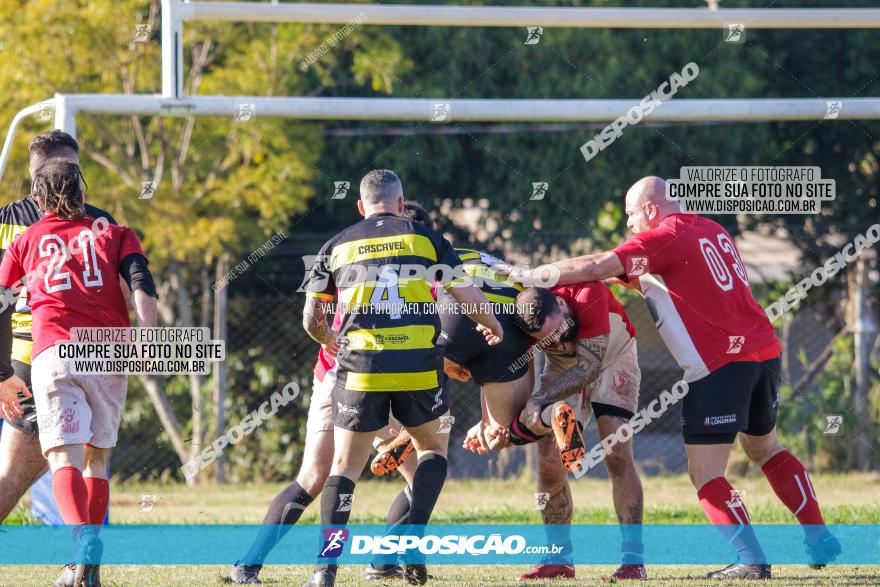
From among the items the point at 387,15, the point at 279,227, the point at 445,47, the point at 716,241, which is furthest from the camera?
the point at 445,47

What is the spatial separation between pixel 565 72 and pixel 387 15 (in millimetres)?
5681

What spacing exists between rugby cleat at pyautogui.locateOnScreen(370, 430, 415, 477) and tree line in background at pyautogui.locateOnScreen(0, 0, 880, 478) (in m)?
5.25

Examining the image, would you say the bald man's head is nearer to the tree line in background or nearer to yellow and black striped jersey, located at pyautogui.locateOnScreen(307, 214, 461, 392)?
yellow and black striped jersey, located at pyautogui.locateOnScreen(307, 214, 461, 392)

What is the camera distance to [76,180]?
217 inches

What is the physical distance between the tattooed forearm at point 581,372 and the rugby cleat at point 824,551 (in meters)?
1.49

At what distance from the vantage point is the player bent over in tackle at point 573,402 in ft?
20.2

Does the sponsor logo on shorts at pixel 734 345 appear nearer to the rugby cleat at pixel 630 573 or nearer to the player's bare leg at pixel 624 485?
the player's bare leg at pixel 624 485

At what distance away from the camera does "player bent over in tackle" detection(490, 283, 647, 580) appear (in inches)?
242

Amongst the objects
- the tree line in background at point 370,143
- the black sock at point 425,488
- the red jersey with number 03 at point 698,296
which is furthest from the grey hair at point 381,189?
the tree line in background at point 370,143

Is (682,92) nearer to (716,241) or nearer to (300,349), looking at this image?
(300,349)

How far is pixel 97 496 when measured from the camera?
5637mm

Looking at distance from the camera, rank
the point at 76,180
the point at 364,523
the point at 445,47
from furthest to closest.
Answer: the point at 445,47 < the point at 364,523 < the point at 76,180

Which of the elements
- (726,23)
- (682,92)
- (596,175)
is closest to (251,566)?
(726,23)

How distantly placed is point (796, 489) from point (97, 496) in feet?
12.0
